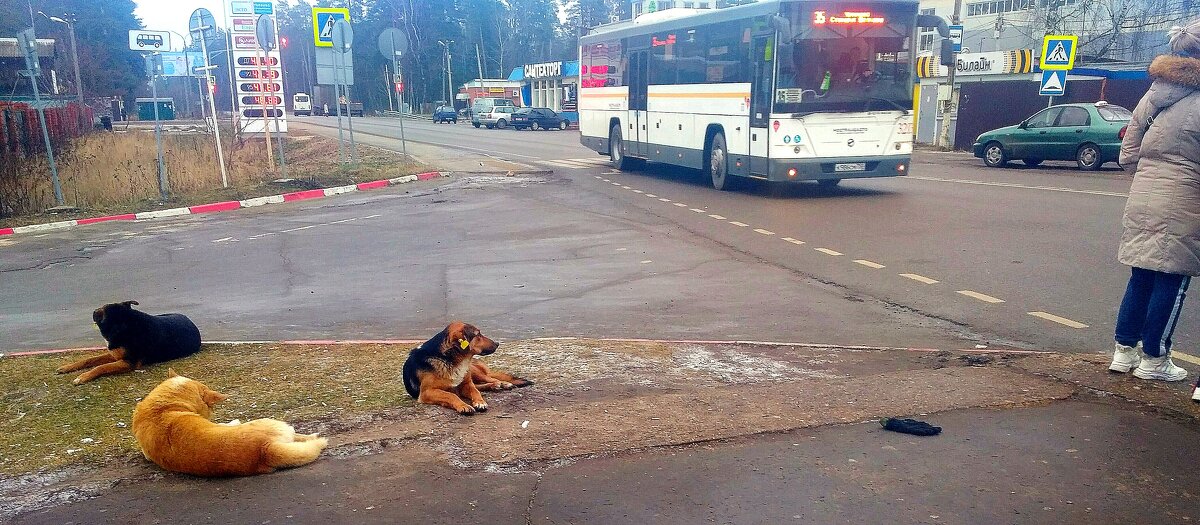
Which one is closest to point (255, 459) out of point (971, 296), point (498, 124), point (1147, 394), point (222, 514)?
point (222, 514)

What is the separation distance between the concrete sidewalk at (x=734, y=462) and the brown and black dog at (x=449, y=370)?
99 millimetres

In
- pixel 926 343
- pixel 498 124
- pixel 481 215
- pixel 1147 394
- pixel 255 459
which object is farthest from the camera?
pixel 498 124

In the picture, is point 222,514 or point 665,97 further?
point 665,97

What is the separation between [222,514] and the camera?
11.9 ft

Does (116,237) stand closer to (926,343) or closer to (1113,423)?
(926,343)

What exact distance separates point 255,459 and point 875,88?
14656mm

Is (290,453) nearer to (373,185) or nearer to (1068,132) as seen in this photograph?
(373,185)

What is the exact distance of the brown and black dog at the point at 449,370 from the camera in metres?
4.88

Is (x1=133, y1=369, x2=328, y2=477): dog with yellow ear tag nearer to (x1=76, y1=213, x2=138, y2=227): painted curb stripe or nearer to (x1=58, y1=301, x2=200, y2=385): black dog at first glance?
(x1=58, y1=301, x2=200, y2=385): black dog

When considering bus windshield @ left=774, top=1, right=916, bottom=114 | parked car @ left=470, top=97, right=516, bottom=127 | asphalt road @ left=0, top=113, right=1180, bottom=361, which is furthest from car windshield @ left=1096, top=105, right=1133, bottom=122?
parked car @ left=470, top=97, right=516, bottom=127

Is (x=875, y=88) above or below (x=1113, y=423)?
above

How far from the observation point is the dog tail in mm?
4023

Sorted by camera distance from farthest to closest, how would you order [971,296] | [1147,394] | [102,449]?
[971,296], [1147,394], [102,449]

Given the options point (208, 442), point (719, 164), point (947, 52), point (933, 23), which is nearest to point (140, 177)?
point (719, 164)
